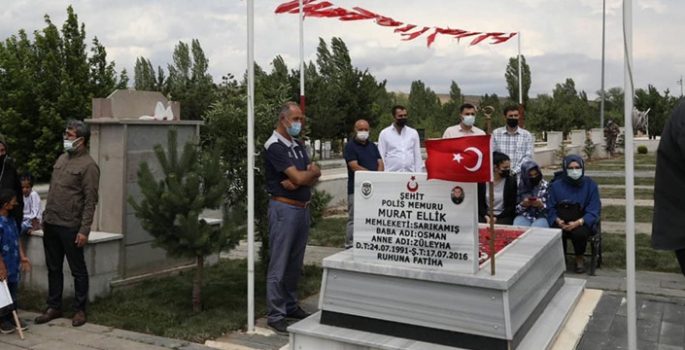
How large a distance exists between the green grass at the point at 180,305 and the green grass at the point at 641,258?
4.06m

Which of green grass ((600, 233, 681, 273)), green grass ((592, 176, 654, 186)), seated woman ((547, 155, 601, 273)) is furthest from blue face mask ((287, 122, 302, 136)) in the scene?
green grass ((592, 176, 654, 186))

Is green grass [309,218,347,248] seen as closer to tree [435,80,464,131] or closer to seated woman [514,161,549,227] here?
seated woman [514,161,549,227]

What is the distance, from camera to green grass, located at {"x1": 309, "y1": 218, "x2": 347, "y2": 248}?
33.3 ft

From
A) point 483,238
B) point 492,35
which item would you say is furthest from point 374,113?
point 483,238

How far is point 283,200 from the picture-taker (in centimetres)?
565

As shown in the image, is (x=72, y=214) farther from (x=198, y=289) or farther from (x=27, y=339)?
(x=198, y=289)

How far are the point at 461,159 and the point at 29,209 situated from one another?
5179 mm

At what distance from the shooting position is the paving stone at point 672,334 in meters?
5.18

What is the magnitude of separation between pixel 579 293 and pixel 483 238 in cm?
111

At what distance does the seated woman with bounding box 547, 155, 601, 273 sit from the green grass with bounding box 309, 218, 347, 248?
11.4 feet

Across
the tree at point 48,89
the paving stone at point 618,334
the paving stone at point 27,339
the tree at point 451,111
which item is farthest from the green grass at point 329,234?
the tree at point 451,111

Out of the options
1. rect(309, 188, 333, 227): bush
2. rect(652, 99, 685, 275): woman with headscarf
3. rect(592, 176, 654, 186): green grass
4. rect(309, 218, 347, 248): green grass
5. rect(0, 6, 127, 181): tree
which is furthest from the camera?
rect(0, 6, 127, 181): tree

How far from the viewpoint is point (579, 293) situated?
243 inches

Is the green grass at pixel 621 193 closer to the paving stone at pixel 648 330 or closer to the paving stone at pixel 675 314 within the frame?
the paving stone at pixel 675 314
